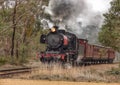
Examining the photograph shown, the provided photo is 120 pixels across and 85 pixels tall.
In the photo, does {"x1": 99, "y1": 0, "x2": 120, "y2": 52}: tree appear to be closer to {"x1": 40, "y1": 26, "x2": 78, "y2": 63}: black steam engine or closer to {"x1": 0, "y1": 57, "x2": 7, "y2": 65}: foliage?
{"x1": 40, "y1": 26, "x2": 78, "y2": 63}: black steam engine

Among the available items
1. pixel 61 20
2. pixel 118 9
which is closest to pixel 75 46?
pixel 118 9

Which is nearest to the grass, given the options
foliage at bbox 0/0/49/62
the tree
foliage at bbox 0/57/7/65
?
the tree

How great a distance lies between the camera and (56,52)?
2777 cm

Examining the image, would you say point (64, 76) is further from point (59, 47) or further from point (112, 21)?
point (112, 21)

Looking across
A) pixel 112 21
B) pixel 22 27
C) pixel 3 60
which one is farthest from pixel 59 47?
pixel 22 27

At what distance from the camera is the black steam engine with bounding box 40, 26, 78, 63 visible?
27.5m

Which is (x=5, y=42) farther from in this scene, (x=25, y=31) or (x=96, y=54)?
(x=96, y=54)

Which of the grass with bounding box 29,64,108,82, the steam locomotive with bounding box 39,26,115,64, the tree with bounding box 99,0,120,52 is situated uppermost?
the tree with bounding box 99,0,120,52

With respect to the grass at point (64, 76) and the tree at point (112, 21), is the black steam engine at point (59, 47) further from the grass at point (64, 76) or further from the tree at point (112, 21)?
the grass at point (64, 76)

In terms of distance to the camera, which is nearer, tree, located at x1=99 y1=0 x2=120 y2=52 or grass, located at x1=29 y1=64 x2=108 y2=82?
grass, located at x1=29 y1=64 x2=108 y2=82

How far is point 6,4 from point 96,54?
44.7 ft

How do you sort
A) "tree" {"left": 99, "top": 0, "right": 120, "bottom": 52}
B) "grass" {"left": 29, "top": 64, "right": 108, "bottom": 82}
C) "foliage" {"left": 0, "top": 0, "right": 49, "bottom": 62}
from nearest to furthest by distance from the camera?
"grass" {"left": 29, "top": 64, "right": 108, "bottom": 82} → "tree" {"left": 99, "top": 0, "right": 120, "bottom": 52} → "foliage" {"left": 0, "top": 0, "right": 49, "bottom": 62}

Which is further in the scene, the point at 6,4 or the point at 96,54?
the point at 6,4

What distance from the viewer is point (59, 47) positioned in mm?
28297
